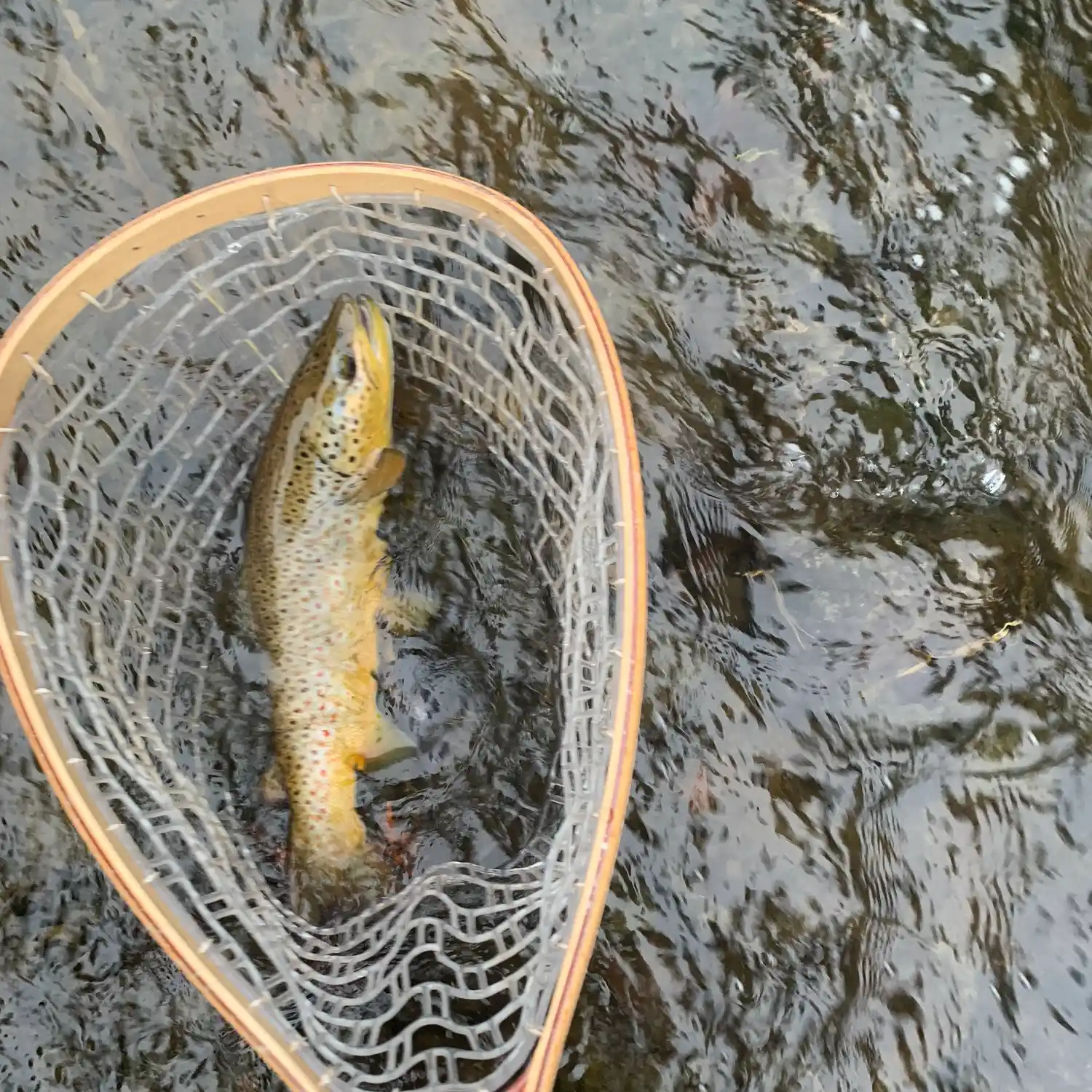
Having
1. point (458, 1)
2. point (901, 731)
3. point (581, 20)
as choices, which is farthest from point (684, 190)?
point (901, 731)

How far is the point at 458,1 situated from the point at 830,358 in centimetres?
157

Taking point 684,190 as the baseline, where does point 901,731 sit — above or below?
below

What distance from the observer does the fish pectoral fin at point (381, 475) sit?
2627mm

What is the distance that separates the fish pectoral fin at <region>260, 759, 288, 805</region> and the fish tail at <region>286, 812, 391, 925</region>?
147 mm

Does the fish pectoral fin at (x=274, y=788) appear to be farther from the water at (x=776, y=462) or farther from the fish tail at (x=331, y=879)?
the water at (x=776, y=462)

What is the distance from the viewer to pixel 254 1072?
7.99 ft

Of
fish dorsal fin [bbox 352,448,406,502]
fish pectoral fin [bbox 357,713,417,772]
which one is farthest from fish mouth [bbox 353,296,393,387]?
fish pectoral fin [bbox 357,713,417,772]

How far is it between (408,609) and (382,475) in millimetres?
427

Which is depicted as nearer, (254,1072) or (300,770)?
(254,1072)

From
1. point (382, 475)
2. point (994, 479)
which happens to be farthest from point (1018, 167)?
point (382, 475)

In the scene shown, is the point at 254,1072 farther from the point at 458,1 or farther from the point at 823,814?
the point at 458,1

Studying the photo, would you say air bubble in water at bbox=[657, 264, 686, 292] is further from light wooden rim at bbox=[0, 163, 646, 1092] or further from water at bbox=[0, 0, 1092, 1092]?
light wooden rim at bbox=[0, 163, 646, 1092]

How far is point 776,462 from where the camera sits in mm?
2611

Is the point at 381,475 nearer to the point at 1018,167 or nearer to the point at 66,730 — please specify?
the point at 66,730
